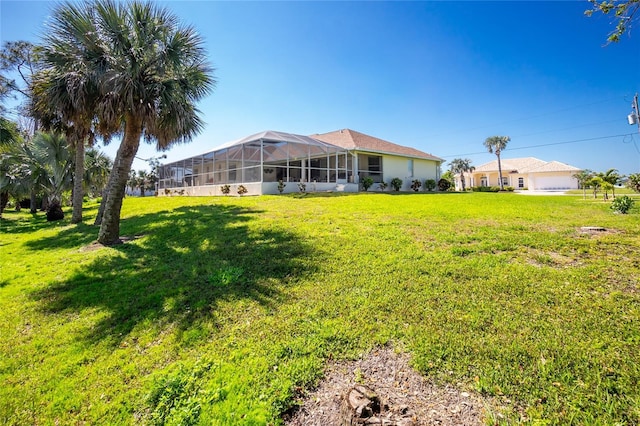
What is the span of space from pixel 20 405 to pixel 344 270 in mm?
3932

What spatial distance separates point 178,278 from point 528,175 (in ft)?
155

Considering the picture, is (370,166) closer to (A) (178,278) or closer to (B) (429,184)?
(B) (429,184)

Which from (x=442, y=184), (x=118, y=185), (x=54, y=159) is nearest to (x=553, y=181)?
(x=442, y=184)

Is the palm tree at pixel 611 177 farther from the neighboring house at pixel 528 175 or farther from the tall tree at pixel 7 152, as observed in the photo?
the tall tree at pixel 7 152

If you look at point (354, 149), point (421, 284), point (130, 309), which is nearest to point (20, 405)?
point (130, 309)

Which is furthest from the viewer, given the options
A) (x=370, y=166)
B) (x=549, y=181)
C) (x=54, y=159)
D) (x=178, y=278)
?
(x=549, y=181)

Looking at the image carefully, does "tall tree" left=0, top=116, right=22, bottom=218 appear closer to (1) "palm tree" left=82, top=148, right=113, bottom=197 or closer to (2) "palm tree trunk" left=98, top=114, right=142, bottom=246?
(1) "palm tree" left=82, top=148, right=113, bottom=197

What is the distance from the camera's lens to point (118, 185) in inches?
323

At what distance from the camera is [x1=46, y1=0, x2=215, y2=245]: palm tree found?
7.86m

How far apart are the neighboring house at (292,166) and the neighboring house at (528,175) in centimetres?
2026

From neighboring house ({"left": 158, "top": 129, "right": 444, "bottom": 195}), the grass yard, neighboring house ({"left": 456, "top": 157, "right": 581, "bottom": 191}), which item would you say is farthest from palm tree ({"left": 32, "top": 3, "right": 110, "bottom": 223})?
neighboring house ({"left": 456, "top": 157, "right": 581, "bottom": 191})

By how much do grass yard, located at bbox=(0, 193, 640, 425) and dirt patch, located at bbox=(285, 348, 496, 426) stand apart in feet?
0.38

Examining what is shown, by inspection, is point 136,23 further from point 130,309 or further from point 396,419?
point 396,419

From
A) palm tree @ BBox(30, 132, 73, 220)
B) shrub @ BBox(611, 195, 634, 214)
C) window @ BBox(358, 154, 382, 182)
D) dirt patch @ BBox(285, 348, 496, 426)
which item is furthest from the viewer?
window @ BBox(358, 154, 382, 182)
